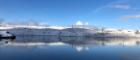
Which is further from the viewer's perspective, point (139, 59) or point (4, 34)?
point (4, 34)

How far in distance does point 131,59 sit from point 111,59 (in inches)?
63.1

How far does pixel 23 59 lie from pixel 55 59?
7.71 ft

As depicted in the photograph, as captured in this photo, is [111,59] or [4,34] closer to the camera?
[111,59]

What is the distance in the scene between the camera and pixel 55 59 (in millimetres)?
16859

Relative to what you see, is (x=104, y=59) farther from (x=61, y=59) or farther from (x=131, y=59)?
(x=61, y=59)

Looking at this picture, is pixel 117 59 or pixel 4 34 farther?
pixel 4 34

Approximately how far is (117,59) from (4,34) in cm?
6317

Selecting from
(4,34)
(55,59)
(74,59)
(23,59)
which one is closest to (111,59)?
(74,59)

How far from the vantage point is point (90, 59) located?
17156 mm

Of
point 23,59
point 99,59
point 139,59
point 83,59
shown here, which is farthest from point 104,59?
point 23,59

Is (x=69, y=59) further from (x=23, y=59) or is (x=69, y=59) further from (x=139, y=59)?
(x=139, y=59)

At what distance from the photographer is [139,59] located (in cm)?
1733

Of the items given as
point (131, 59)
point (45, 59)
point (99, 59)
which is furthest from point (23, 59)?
point (131, 59)

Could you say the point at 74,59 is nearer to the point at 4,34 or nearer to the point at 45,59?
the point at 45,59
